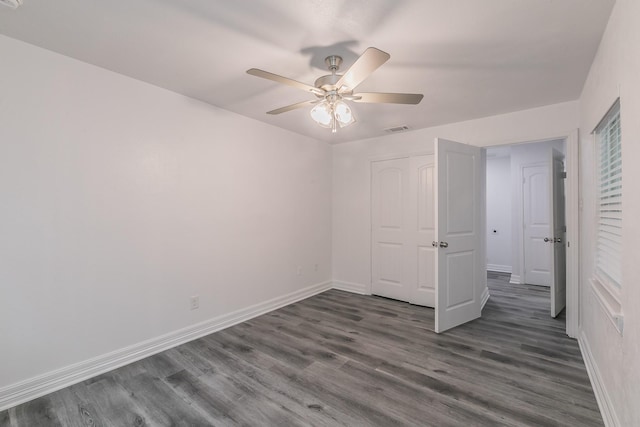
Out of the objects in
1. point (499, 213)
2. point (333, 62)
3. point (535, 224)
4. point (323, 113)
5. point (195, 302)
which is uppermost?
point (333, 62)

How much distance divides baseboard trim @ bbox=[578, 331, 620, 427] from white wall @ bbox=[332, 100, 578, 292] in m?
2.25

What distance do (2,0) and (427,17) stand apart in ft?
7.66

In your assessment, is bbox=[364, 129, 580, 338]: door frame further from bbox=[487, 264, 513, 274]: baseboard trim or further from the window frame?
bbox=[487, 264, 513, 274]: baseboard trim

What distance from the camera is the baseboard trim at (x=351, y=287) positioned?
4520 millimetres

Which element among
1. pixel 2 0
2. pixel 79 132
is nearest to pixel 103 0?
pixel 2 0

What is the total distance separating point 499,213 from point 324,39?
19.0 ft

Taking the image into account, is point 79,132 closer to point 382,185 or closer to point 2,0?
point 2,0

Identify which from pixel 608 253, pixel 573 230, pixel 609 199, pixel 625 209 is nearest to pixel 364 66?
pixel 625 209

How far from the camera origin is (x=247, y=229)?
3.50 m

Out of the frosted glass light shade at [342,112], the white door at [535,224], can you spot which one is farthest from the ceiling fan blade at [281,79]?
Result: the white door at [535,224]

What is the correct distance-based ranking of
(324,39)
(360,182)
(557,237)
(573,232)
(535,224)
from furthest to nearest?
(535,224)
(360,182)
(557,237)
(573,232)
(324,39)

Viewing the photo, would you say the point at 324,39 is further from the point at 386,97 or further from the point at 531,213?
the point at 531,213

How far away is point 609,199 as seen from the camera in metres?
1.94

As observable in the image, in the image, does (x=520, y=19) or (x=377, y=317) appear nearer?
(x=520, y=19)
